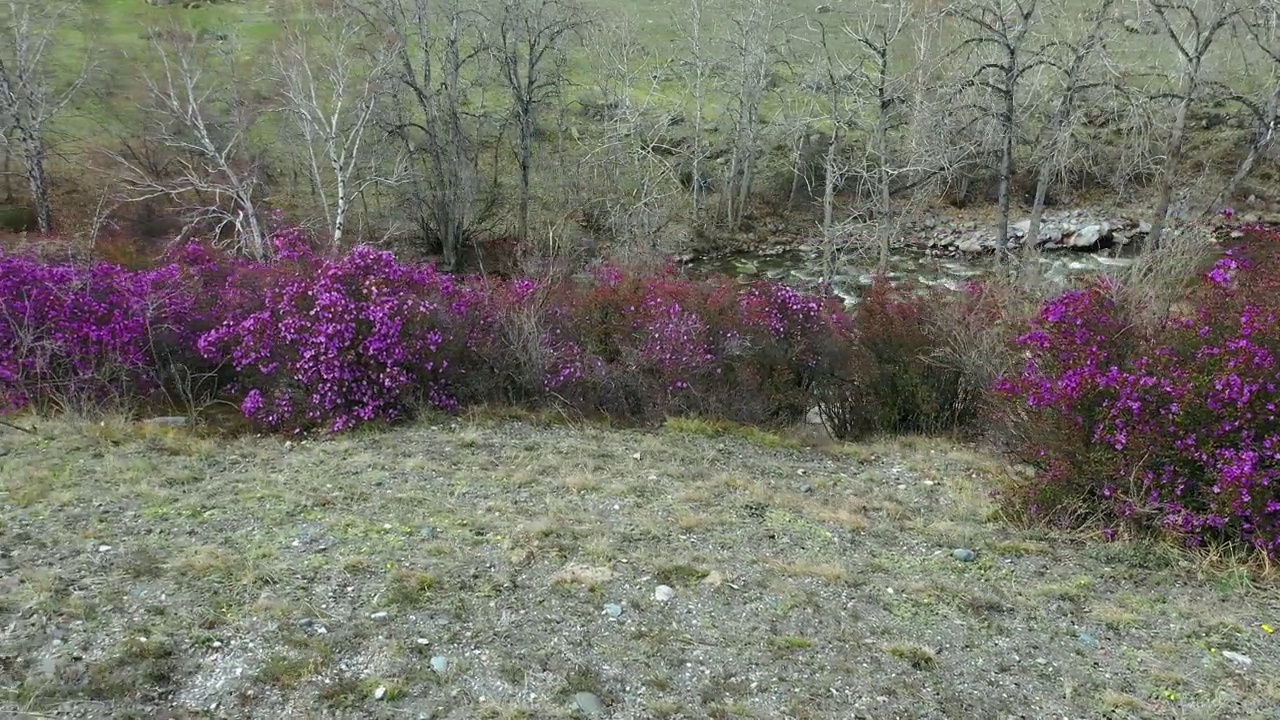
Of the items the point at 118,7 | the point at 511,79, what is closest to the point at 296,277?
the point at 511,79

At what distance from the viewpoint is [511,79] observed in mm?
24422

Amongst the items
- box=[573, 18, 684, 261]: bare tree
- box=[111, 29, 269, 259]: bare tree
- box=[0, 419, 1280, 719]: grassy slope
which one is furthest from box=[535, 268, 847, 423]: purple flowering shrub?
box=[111, 29, 269, 259]: bare tree

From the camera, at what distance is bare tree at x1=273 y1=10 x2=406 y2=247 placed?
18812 mm

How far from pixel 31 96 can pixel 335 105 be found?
8514 millimetres

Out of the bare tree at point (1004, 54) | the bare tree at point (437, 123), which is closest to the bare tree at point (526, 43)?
the bare tree at point (437, 123)

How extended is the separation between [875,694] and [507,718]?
168cm

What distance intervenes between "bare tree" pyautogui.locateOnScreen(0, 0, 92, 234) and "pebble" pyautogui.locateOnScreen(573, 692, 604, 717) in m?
24.0

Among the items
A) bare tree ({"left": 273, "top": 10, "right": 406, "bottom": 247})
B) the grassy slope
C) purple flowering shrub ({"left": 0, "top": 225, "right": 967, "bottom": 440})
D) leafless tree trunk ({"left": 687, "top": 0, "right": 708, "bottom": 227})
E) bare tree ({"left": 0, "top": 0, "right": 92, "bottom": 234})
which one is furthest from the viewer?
leafless tree trunk ({"left": 687, "top": 0, "right": 708, "bottom": 227})

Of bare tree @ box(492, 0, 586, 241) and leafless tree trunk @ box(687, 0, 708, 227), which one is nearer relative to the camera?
bare tree @ box(492, 0, 586, 241)

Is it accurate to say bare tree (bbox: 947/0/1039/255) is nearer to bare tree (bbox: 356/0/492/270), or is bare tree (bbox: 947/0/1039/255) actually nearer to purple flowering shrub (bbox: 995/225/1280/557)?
purple flowering shrub (bbox: 995/225/1280/557)

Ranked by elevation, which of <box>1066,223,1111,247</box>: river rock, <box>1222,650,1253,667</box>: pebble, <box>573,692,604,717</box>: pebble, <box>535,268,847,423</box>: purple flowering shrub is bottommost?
<box>1222,650,1253,667</box>: pebble

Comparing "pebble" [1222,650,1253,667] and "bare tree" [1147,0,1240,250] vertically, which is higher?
"bare tree" [1147,0,1240,250]

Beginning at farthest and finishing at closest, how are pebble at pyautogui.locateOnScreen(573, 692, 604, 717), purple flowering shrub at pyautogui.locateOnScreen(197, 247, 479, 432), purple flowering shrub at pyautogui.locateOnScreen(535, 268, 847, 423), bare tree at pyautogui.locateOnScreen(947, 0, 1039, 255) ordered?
bare tree at pyautogui.locateOnScreen(947, 0, 1039, 255) → purple flowering shrub at pyautogui.locateOnScreen(535, 268, 847, 423) → purple flowering shrub at pyautogui.locateOnScreen(197, 247, 479, 432) → pebble at pyautogui.locateOnScreen(573, 692, 604, 717)

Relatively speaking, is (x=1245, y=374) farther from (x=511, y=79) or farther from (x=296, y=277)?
(x=511, y=79)
